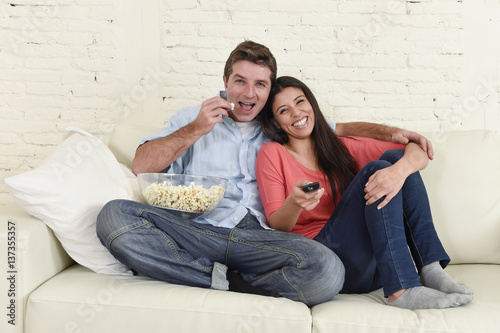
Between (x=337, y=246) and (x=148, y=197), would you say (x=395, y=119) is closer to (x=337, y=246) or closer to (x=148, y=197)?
(x=337, y=246)

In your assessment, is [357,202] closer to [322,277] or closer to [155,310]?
[322,277]

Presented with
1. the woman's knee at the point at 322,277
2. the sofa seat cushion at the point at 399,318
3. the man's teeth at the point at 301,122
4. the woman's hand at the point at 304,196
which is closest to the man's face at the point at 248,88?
the man's teeth at the point at 301,122

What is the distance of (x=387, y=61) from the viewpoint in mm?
2373

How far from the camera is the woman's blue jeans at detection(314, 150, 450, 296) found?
1.41 m

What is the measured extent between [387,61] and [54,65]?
1679 mm

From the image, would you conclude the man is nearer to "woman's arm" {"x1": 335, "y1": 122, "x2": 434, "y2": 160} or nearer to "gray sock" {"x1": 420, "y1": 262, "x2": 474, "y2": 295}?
"woman's arm" {"x1": 335, "y1": 122, "x2": 434, "y2": 160}

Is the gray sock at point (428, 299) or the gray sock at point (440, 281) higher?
the gray sock at point (440, 281)

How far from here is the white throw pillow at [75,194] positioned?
1.44 meters

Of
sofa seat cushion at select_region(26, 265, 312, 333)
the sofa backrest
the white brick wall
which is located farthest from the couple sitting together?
the white brick wall

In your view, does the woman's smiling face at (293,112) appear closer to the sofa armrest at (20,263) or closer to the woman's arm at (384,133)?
the woman's arm at (384,133)

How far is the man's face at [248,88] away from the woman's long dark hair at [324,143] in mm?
49

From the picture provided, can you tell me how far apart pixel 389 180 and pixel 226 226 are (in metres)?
0.57

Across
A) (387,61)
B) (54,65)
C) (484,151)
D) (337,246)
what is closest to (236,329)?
(337,246)

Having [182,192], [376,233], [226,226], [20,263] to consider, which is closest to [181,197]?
[182,192]
